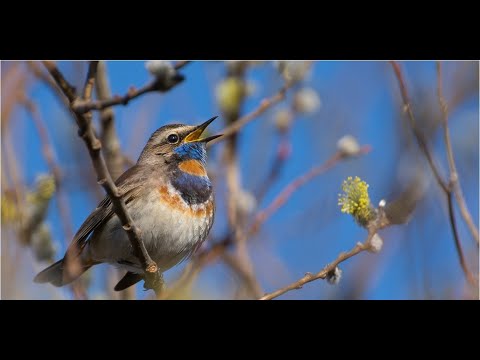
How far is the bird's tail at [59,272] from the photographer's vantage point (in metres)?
5.34

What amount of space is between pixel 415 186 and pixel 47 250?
2384mm

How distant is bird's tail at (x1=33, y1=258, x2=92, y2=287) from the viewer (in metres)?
5.34

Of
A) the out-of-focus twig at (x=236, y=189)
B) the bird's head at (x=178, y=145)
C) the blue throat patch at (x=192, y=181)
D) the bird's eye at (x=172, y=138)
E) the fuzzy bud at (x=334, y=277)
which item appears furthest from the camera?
the bird's eye at (x=172, y=138)

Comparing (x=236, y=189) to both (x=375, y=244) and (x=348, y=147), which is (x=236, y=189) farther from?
(x=375, y=244)

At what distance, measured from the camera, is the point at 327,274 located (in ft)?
11.4

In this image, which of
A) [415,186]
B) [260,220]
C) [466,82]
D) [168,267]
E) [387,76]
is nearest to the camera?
[415,186]

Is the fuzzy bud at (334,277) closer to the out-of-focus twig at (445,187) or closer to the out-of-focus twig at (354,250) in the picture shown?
the out-of-focus twig at (354,250)

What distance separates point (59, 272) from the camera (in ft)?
18.9

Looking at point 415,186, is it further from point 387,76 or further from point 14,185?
point 14,185

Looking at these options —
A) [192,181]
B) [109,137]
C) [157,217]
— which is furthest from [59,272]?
[192,181]

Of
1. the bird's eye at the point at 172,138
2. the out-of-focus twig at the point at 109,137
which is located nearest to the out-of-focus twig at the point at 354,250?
the bird's eye at the point at 172,138

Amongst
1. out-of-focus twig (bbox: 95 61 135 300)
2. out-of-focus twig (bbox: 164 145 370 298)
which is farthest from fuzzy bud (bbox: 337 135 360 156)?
out-of-focus twig (bbox: 95 61 135 300)

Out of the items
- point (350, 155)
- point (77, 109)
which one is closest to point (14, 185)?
point (77, 109)

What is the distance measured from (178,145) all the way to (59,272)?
158cm
